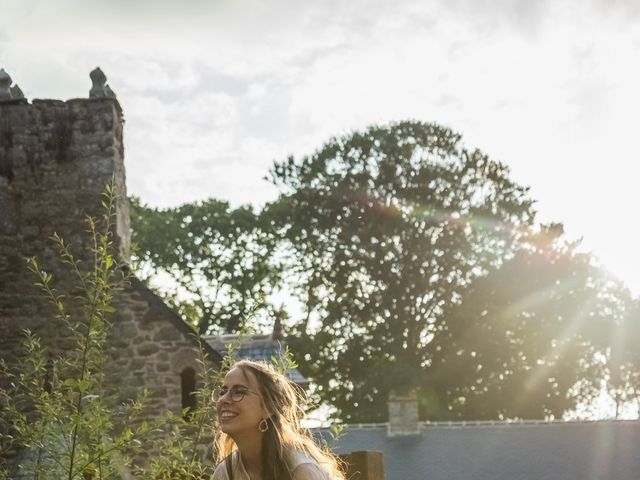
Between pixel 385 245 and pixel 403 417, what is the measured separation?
738 cm

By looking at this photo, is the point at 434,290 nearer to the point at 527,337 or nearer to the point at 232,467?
the point at 527,337

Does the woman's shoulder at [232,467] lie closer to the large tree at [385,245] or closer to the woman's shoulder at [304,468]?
the woman's shoulder at [304,468]

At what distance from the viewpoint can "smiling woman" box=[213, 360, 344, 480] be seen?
144 inches

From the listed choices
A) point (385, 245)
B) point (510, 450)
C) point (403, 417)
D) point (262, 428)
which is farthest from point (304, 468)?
point (385, 245)

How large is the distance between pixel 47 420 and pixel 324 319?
26.5 m

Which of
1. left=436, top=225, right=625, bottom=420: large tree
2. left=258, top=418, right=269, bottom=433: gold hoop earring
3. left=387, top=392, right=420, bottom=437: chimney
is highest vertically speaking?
left=436, top=225, right=625, bottom=420: large tree

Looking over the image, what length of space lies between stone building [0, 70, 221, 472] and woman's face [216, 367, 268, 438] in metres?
7.15

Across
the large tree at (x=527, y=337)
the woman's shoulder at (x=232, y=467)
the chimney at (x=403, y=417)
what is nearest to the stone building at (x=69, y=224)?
the woman's shoulder at (x=232, y=467)

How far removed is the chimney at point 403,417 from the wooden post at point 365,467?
66.1ft

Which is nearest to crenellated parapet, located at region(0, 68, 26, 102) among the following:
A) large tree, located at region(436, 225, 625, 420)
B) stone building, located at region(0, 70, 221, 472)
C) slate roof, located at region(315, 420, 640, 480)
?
stone building, located at region(0, 70, 221, 472)

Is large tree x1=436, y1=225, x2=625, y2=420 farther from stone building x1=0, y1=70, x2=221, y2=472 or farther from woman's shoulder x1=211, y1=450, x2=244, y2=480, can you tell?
woman's shoulder x1=211, y1=450, x2=244, y2=480

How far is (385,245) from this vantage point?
29.9m

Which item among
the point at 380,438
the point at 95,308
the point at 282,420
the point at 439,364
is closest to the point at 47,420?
the point at 95,308

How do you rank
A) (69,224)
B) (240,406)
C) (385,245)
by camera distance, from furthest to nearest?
(385,245), (69,224), (240,406)
